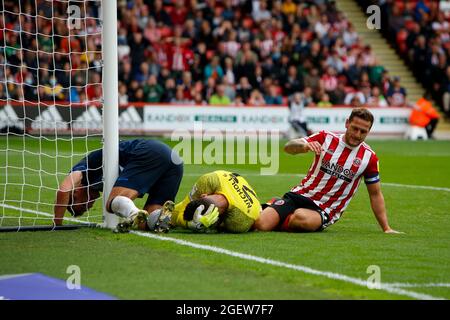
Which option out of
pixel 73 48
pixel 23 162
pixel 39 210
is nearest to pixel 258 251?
pixel 39 210

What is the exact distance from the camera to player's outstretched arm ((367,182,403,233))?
9.27 meters

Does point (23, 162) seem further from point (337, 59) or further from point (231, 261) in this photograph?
point (337, 59)

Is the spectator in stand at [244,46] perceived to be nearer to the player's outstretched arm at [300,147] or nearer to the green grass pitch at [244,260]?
the green grass pitch at [244,260]

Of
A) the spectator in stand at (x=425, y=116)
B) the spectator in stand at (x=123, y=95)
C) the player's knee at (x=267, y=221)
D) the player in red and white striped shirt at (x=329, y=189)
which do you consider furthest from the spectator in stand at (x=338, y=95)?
the player's knee at (x=267, y=221)

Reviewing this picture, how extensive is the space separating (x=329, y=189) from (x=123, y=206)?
7.07ft

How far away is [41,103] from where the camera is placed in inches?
499

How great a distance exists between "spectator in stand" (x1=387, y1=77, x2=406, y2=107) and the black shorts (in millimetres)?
21109

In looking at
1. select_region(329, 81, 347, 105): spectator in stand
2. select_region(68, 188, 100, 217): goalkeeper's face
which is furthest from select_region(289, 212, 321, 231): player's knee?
select_region(329, 81, 347, 105): spectator in stand

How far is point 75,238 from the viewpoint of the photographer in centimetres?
861

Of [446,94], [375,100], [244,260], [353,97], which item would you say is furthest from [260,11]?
[244,260]

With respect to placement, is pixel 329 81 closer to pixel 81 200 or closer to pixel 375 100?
pixel 375 100

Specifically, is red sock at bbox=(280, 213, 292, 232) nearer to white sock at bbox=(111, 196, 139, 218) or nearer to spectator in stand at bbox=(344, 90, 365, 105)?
white sock at bbox=(111, 196, 139, 218)
